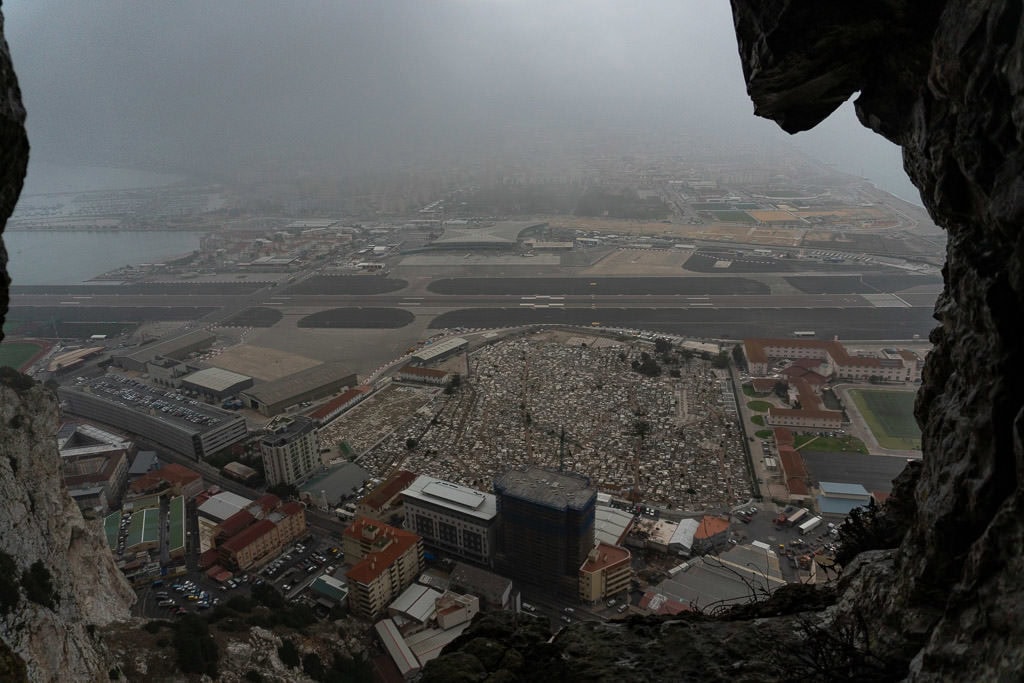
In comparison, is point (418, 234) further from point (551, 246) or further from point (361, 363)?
point (361, 363)

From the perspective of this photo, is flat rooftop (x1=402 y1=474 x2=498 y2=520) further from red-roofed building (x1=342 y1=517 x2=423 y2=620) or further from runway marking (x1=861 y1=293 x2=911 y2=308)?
runway marking (x1=861 y1=293 x2=911 y2=308)

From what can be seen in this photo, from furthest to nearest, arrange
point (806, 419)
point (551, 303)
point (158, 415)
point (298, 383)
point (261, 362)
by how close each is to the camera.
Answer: point (551, 303) → point (261, 362) → point (298, 383) → point (158, 415) → point (806, 419)

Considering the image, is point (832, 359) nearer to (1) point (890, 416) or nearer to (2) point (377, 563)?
(1) point (890, 416)

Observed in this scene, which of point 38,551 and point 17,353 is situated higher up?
point 38,551

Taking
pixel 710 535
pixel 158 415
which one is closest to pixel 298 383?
pixel 158 415

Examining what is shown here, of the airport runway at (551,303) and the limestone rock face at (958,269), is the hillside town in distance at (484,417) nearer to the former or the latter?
the airport runway at (551,303)

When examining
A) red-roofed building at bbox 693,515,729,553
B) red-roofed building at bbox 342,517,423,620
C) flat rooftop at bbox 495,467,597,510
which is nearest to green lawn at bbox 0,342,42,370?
red-roofed building at bbox 342,517,423,620
